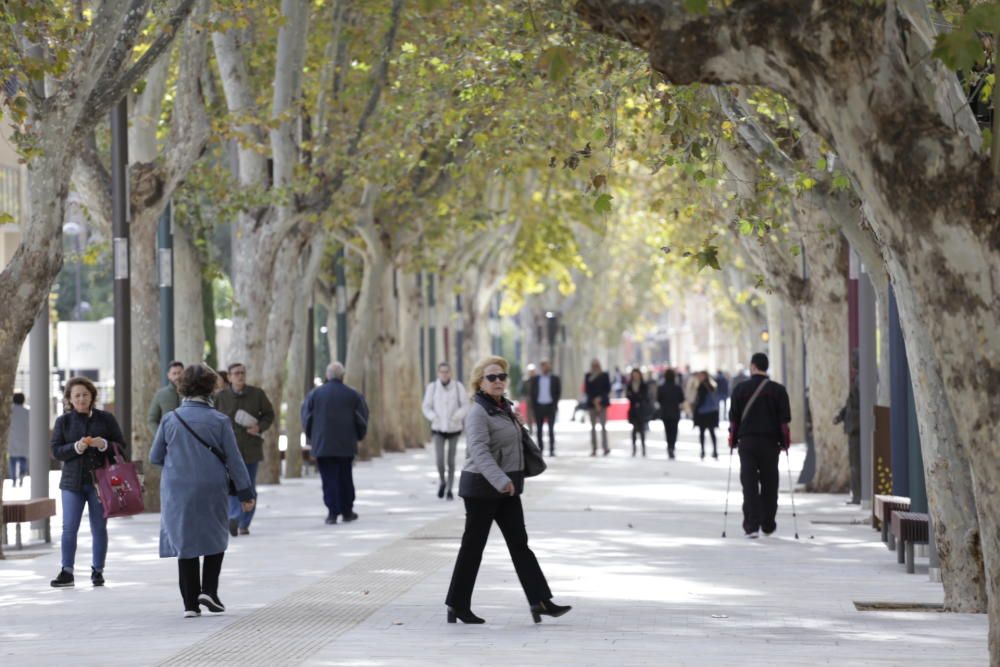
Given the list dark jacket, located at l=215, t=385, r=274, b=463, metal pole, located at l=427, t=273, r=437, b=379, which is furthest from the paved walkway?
metal pole, located at l=427, t=273, r=437, b=379

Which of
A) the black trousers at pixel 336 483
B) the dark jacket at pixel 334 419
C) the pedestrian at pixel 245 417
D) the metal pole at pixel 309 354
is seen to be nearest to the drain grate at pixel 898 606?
the pedestrian at pixel 245 417

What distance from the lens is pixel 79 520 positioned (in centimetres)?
1462

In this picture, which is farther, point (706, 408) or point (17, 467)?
point (706, 408)

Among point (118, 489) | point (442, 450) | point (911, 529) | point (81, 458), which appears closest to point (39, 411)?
point (442, 450)

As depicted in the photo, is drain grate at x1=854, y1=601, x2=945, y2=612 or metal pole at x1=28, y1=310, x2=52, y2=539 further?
metal pole at x1=28, y1=310, x2=52, y2=539

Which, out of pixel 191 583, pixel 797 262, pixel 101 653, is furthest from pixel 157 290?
pixel 101 653

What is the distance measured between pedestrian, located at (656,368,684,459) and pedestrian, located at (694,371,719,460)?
1.52 ft

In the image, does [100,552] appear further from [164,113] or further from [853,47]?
[164,113]

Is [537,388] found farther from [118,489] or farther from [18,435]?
[118,489]

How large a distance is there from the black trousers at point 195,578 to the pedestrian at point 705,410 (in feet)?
79.7

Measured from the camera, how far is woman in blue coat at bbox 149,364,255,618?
12.3 m

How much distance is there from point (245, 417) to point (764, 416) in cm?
494

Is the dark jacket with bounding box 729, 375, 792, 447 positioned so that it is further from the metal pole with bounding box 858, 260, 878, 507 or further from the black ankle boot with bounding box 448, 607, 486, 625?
the black ankle boot with bounding box 448, 607, 486, 625

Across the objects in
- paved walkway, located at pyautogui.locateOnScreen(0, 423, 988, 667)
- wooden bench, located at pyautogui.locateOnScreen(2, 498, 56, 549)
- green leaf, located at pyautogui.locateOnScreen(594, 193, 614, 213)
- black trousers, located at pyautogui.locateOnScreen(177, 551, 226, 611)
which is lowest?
paved walkway, located at pyautogui.locateOnScreen(0, 423, 988, 667)
